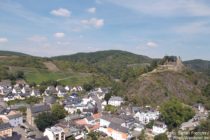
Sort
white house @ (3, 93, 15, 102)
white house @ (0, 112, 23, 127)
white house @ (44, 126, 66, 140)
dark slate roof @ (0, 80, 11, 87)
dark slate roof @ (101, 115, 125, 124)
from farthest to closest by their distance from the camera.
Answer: dark slate roof @ (0, 80, 11, 87)
white house @ (3, 93, 15, 102)
dark slate roof @ (101, 115, 125, 124)
white house @ (0, 112, 23, 127)
white house @ (44, 126, 66, 140)

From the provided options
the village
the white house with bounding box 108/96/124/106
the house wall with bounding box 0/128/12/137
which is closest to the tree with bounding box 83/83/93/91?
the village

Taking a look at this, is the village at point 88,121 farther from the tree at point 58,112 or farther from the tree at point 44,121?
the tree at point 58,112

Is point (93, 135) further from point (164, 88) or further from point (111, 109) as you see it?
point (164, 88)

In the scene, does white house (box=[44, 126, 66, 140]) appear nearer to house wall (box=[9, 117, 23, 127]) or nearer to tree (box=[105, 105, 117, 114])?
house wall (box=[9, 117, 23, 127])

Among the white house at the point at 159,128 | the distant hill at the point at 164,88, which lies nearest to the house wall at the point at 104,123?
the white house at the point at 159,128

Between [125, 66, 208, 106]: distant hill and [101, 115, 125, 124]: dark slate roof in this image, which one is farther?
[125, 66, 208, 106]: distant hill

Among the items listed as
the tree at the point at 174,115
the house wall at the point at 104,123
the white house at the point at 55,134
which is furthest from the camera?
the tree at the point at 174,115

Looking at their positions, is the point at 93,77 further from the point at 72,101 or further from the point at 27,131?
the point at 27,131
